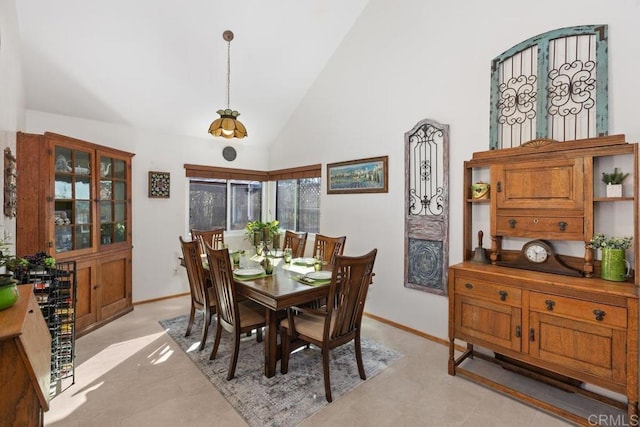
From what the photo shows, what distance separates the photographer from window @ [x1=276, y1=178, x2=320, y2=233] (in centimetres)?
478

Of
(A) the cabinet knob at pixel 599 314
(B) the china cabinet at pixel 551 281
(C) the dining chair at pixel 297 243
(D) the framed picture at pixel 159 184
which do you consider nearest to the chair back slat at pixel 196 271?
(C) the dining chair at pixel 297 243

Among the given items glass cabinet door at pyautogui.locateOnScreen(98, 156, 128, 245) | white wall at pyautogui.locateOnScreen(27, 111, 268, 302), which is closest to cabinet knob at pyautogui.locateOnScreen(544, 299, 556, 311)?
glass cabinet door at pyautogui.locateOnScreen(98, 156, 128, 245)

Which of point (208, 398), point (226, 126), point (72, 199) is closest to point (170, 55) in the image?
point (226, 126)

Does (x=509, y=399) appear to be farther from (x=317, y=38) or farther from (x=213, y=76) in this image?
(x=213, y=76)

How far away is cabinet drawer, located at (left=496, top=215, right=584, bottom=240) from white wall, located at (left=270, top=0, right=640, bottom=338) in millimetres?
474

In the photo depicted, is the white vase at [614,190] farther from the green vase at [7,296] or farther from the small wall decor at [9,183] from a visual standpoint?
the small wall decor at [9,183]

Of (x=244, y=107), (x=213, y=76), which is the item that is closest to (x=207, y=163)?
(x=244, y=107)

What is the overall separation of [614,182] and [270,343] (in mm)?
2668

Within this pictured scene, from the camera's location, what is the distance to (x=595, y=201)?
2.21 m

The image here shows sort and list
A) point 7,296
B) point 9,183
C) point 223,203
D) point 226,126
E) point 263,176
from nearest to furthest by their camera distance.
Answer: point 7,296 < point 9,183 < point 226,126 < point 223,203 < point 263,176

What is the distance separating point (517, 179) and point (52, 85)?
14.8 feet

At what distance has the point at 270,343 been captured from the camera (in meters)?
2.45

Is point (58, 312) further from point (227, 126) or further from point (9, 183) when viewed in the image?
point (227, 126)

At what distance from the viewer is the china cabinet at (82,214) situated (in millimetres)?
2852
